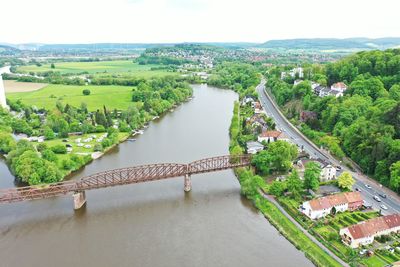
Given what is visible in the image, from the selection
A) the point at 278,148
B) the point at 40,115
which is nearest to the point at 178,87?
the point at 40,115

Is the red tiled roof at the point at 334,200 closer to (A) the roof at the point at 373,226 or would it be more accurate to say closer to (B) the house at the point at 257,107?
(A) the roof at the point at 373,226

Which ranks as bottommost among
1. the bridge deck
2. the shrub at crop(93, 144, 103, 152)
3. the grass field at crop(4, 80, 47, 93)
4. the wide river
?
the wide river

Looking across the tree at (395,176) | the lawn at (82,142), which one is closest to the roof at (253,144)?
the tree at (395,176)

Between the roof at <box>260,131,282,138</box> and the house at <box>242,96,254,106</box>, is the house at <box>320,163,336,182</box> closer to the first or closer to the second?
the roof at <box>260,131,282,138</box>

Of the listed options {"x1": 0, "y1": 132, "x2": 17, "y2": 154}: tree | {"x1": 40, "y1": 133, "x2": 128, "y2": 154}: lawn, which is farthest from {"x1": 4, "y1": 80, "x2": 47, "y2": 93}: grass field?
{"x1": 0, "y1": 132, "x2": 17, "y2": 154}: tree

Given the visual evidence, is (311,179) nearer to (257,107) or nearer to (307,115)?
(307,115)

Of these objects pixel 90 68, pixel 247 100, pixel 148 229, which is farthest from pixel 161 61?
pixel 148 229
